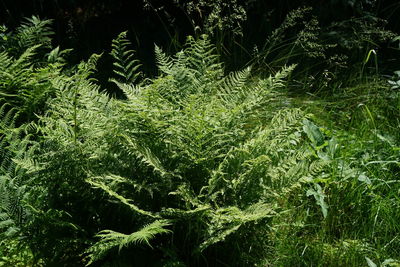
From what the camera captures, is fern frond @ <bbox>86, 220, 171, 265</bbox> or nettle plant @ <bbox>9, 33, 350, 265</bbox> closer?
fern frond @ <bbox>86, 220, 171, 265</bbox>

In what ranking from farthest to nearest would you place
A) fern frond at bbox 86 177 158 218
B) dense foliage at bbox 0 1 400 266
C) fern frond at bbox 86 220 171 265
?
dense foliage at bbox 0 1 400 266
fern frond at bbox 86 177 158 218
fern frond at bbox 86 220 171 265

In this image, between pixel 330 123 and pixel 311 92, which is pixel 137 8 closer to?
pixel 311 92

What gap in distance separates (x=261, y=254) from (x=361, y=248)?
523mm

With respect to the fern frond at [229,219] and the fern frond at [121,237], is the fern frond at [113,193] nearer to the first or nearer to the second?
the fern frond at [121,237]

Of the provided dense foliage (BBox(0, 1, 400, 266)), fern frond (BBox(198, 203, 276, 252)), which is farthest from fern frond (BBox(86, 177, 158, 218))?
fern frond (BBox(198, 203, 276, 252))

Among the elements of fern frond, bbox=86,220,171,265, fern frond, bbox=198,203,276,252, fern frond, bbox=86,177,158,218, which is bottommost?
fern frond, bbox=198,203,276,252

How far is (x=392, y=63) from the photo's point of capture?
4.75 meters

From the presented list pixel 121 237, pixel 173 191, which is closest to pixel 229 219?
pixel 173 191

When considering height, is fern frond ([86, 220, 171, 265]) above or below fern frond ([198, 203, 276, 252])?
above

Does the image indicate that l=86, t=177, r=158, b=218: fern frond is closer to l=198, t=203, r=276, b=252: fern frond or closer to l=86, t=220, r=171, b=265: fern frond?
l=86, t=220, r=171, b=265: fern frond

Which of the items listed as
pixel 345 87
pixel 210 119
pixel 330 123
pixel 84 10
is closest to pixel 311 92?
pixel 345 87

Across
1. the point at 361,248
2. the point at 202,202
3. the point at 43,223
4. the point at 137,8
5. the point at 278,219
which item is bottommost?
the point at 361,248

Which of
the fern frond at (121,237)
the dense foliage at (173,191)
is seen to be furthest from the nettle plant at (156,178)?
the fern frond at (121,237)

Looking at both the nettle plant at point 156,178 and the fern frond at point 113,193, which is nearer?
the fern frond at point 113,193
